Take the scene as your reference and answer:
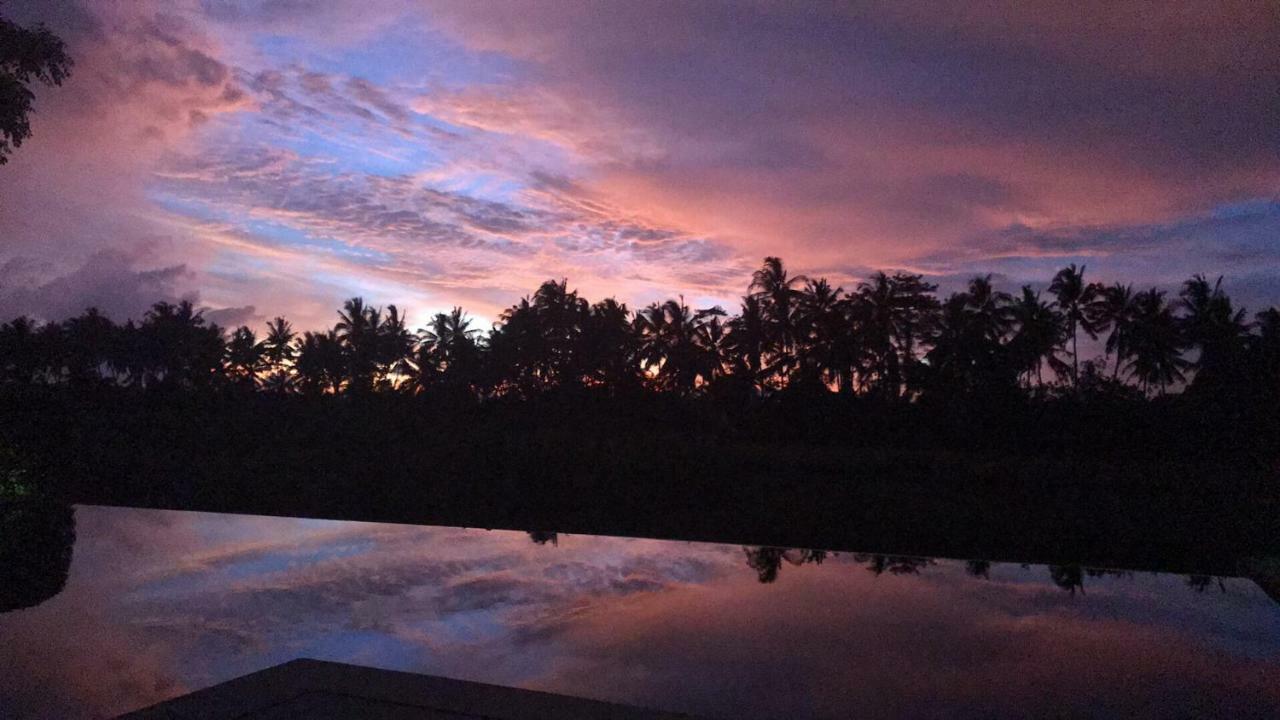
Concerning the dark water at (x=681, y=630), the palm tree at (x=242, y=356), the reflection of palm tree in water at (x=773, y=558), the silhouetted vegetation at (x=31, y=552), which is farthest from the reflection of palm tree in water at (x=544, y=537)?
the palm tree at (x=242, y=356)

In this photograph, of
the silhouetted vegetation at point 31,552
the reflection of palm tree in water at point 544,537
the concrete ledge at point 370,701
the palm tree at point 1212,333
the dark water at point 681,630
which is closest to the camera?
the concrete ledge at point 370,701

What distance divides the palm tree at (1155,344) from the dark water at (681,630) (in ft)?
120

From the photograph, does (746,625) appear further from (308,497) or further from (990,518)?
(308,497)

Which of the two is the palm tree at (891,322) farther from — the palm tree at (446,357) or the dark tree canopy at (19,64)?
the dark tree canopy at (19,64)

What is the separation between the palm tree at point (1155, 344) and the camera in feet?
127

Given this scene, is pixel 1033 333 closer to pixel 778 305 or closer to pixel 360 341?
pixel 778 305

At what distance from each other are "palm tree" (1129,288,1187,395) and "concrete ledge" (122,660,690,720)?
1656 inches

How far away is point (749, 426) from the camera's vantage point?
3406cm

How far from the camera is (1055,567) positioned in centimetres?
776

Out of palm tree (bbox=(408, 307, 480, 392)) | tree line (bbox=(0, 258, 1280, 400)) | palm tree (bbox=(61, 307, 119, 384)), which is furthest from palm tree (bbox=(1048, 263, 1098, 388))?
palm tree (bbox=(61, 307, 119, 384))

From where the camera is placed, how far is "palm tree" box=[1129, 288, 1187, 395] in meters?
38.7

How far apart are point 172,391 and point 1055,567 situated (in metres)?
39.2

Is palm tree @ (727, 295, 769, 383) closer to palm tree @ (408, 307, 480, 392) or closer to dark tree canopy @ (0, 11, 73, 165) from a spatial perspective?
palm tree @ (408, 307, 480, 392)

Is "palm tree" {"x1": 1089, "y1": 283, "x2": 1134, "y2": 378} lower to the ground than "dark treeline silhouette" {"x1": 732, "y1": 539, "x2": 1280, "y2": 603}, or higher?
higher
